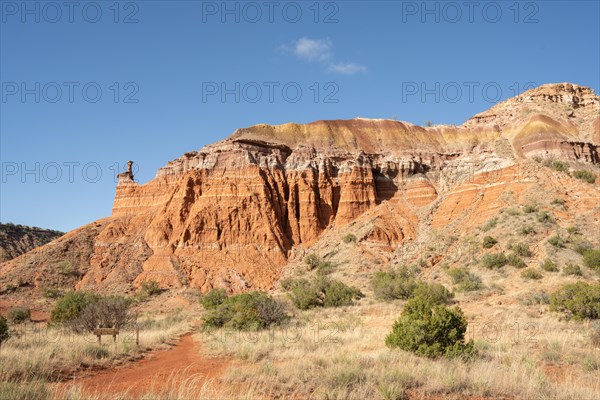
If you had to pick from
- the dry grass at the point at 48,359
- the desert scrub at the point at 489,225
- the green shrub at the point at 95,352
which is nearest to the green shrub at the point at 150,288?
the dry grass at the point at 48,359

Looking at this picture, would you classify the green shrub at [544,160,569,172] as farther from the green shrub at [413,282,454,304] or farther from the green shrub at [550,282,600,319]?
the green shrub at [550,282,600,319]

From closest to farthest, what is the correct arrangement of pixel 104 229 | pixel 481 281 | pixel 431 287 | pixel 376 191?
pixel 431 287
pixel 481 281
pixel 104 229
pixel 376 191

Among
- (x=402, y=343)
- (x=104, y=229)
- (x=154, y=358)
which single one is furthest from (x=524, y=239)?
(x=104, y=229)

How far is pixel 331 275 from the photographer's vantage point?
40.5 metres

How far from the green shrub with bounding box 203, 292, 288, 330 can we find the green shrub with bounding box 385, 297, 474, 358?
7911mm

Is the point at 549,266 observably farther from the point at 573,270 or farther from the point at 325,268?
the point at 325,268

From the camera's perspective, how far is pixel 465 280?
28391 millimetres

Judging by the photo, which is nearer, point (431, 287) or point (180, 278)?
point (431, 287)

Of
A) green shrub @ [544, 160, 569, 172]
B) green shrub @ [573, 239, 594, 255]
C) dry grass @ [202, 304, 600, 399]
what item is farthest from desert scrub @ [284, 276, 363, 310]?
green shrub @ [544, 160, 569, 172]

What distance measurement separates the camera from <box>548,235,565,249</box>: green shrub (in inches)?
1218

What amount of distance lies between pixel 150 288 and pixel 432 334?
3358cm

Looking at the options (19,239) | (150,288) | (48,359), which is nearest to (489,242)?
(150,288)

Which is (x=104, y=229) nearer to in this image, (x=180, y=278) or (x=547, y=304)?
(x=180, y=278)

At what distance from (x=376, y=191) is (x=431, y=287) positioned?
1260 inches
